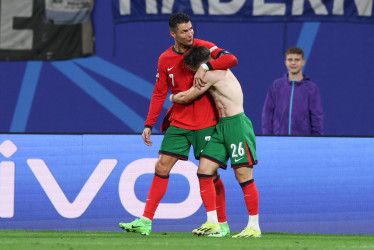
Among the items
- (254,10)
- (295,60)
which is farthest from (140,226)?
(254,10)

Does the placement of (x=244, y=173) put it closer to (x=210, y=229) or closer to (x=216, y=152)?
(x=216, y=152)

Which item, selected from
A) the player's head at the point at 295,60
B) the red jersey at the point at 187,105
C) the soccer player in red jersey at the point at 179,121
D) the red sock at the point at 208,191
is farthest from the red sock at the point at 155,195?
the player's head at the point at 295,60

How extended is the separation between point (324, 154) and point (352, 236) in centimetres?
85

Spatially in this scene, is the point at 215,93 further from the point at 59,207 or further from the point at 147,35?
the point at 147,35

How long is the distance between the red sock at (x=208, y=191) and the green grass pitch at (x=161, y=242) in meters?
0.30

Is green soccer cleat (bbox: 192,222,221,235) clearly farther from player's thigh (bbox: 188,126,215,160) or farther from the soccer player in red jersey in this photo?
player's thigh (bbox: 188,126,215,160)

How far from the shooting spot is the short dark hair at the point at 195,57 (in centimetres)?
727

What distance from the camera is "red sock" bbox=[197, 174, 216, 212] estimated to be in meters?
7.25

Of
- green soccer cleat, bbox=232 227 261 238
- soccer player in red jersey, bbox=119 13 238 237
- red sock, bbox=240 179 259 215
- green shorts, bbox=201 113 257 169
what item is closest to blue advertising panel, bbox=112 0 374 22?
soccer player in red jersey, bbox=119 13 238 237

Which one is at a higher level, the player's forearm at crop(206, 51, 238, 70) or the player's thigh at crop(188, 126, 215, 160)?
the player's forearm at crop(206, 51, 238, 70)

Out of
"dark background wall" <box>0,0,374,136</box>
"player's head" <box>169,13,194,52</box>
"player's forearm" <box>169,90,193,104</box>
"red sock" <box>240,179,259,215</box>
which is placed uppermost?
"player's head" <box>169,13,194,52</box>

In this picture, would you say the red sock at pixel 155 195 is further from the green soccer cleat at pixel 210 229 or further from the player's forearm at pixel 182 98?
the player's forearm at pixel 182 98

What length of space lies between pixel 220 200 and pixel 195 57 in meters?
1.35

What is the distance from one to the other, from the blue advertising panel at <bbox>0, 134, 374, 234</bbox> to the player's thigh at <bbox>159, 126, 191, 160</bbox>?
2.87ft
